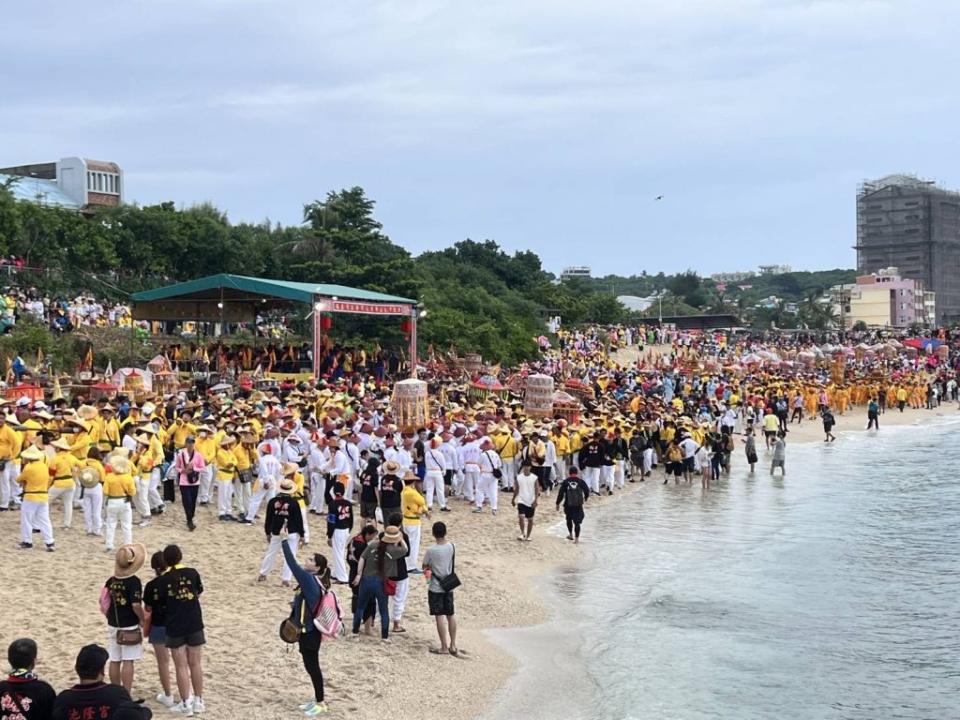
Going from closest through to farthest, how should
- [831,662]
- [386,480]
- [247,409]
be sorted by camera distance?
[831,662] < [386,480] < [247,409]

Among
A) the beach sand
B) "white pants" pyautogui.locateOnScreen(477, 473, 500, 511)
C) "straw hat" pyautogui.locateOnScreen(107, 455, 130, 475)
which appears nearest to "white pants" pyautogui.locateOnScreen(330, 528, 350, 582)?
the beach sand

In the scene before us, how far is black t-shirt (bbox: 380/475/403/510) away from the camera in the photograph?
1520 cm

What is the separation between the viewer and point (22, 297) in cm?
3609

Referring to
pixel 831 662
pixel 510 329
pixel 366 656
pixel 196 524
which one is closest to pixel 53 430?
pixel 196 524

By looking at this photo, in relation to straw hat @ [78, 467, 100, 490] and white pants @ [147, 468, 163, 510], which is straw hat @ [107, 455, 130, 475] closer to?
straw hat @ [78, 467, 100, 490]

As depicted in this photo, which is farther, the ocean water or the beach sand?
the ocean water

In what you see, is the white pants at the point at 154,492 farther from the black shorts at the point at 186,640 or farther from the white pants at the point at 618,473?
the white pants at the point at 618,473

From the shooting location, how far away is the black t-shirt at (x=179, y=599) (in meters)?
9.31

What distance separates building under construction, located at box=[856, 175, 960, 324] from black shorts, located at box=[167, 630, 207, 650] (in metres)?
119

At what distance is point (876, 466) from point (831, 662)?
20.4 m

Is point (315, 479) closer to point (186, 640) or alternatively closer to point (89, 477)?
point (89, 477)

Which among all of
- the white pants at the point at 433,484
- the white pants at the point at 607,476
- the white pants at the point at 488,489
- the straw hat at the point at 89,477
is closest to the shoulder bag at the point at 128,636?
the straw hat at the point at 89,477

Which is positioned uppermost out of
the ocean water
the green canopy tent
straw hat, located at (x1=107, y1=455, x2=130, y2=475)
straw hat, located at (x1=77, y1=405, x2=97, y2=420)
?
the green canopy tent

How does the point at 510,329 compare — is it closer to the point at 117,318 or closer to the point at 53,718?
the point at 117,318
